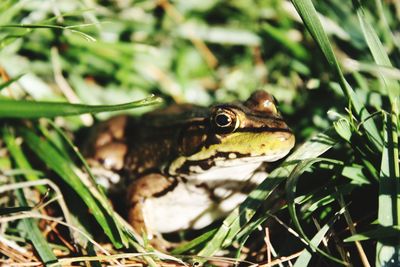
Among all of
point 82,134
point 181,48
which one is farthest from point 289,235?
point 181,48

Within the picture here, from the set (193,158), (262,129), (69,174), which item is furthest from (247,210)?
(69,174)

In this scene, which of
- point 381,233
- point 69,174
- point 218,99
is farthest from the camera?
point 218,99

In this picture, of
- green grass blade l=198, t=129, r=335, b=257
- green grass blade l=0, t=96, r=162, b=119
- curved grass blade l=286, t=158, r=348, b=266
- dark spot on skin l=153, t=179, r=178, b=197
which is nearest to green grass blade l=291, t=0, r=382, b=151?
green grass blade l=198, t=129, r=335, b=257

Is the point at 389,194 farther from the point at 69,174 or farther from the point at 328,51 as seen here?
the point at 69,174

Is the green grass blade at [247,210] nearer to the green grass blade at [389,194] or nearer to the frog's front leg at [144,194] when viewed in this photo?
the green grass blade at [389,194]

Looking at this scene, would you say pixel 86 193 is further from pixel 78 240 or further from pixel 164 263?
pixel 164 263

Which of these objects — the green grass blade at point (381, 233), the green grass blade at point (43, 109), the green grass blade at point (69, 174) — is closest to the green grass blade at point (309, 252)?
the green grass blade at point (381, 233)

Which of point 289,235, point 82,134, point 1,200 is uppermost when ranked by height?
point 82,134

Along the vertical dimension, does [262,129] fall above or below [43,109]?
below

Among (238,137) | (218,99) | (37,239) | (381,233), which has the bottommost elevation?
(381,233)
